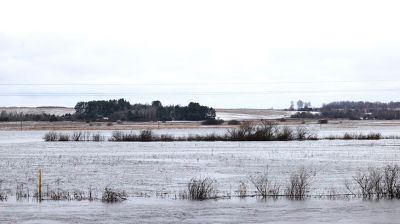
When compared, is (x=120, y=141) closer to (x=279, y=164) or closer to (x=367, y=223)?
(x=279, y=164)

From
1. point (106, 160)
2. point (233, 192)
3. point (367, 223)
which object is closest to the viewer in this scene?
point (367, 223)

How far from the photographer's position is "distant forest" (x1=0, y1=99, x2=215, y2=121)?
155000 millimetres

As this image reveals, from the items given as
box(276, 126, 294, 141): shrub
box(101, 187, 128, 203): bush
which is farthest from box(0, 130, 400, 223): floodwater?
box(276, 126, 294, 141): shrub

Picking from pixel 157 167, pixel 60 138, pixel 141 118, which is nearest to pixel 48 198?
pixel 157 167

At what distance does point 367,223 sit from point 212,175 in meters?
15.3

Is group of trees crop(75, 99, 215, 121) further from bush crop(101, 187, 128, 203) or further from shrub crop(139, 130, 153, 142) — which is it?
bush crop(101, 187, 128, 203)

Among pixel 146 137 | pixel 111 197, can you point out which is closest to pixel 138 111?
pixel 146 137

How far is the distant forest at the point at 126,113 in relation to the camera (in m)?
155

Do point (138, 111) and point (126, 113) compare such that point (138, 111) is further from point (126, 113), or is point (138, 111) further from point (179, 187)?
point (179, 187)

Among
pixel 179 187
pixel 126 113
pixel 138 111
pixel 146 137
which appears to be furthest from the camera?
pixel 126 113

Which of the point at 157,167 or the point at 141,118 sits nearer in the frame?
the point at 157,167

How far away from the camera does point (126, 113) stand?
16062 cm

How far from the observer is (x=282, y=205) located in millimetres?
22516

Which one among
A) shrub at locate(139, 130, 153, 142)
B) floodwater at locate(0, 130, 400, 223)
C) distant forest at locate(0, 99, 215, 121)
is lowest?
floodwater at locate(0, 130, 400, 223)
